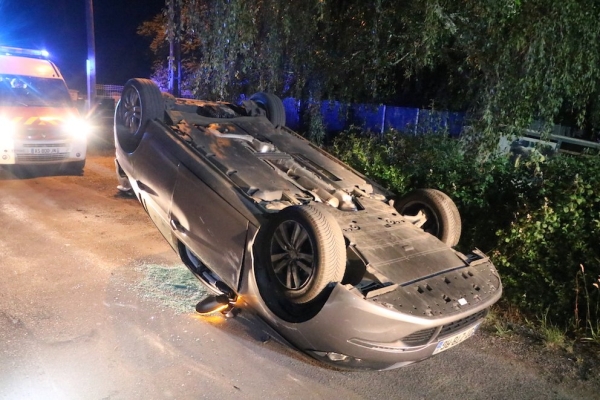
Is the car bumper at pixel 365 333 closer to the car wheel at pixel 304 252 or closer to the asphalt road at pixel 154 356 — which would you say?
the car wheel at pixel 304 252

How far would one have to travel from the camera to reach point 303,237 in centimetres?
329

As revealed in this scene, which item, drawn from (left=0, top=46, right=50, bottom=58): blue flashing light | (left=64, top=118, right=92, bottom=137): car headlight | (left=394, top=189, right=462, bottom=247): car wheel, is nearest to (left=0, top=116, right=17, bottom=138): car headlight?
(left=64, top=118, right=92, bottom=137): car headlight

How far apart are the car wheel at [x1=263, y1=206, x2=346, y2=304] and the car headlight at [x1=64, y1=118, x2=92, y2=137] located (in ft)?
21.6

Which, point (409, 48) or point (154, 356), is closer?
point (154, 356)

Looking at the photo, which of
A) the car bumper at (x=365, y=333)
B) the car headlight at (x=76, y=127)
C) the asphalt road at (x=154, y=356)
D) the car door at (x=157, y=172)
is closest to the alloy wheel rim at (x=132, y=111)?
the car door at (x=157, y=172)

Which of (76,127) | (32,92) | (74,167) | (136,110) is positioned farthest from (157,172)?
(32,92)

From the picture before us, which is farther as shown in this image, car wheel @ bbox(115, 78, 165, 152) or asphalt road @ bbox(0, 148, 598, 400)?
car wheel @ bbox(115, 78, 165, 152)

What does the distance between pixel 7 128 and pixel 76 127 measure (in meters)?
1.10

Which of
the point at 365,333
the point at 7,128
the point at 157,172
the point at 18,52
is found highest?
the point at 18,52

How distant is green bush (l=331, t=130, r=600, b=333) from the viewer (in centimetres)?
441

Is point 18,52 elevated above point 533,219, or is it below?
above

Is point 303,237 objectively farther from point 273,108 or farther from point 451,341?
point 273,108

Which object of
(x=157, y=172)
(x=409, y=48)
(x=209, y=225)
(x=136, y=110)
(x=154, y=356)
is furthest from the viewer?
(x=409, y=48)

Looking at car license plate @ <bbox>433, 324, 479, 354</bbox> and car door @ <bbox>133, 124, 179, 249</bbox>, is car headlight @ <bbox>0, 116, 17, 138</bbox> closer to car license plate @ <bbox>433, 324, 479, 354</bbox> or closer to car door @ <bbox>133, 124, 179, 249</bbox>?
car door @ <bbox>133, 124, 179, 249</bbox>
